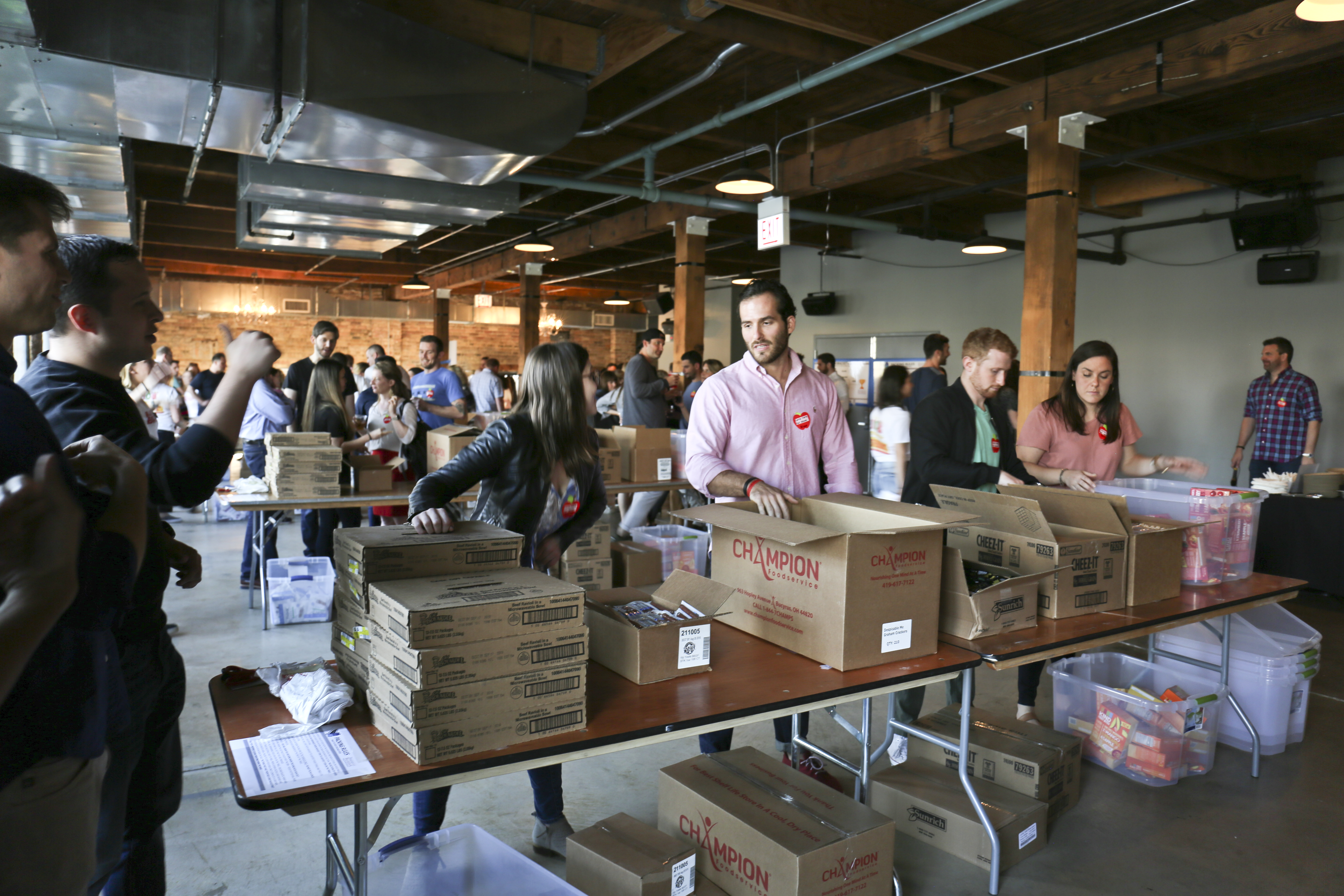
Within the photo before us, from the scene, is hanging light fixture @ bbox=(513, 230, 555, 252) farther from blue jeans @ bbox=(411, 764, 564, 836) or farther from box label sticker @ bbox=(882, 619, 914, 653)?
box label sticker @ bbox=(882, 619, 914, 653)

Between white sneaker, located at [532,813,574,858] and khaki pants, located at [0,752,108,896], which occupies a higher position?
khaki pants, located at [0,752,108,896]

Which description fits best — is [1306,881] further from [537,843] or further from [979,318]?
[979,318]

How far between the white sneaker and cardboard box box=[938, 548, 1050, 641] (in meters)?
1.20

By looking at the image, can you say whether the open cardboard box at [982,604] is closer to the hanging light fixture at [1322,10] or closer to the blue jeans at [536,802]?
the blue jeans at [536,802]

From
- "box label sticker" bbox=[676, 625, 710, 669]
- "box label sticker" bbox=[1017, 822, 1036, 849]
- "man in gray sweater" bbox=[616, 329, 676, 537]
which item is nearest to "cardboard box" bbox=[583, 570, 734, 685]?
"box label sticker" bbox=[676, 625, 710, 669]

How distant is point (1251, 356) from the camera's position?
7.72 m

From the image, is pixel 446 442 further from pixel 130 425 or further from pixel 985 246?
pixel 985 246

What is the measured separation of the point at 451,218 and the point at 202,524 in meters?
4.08

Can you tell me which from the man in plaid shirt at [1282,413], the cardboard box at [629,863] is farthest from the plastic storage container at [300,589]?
the man in plaid shirt at [1282,413]

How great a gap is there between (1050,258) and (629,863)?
205 inches

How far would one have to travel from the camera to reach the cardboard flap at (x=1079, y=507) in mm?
2418

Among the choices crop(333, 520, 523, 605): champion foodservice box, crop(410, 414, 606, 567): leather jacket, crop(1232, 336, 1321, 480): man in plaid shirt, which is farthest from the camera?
crop(1232, 336, 1321, 480): man in plaid shirt

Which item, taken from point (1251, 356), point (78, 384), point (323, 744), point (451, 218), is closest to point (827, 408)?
point (323, 744)

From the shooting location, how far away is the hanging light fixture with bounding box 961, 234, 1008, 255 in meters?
7.99
